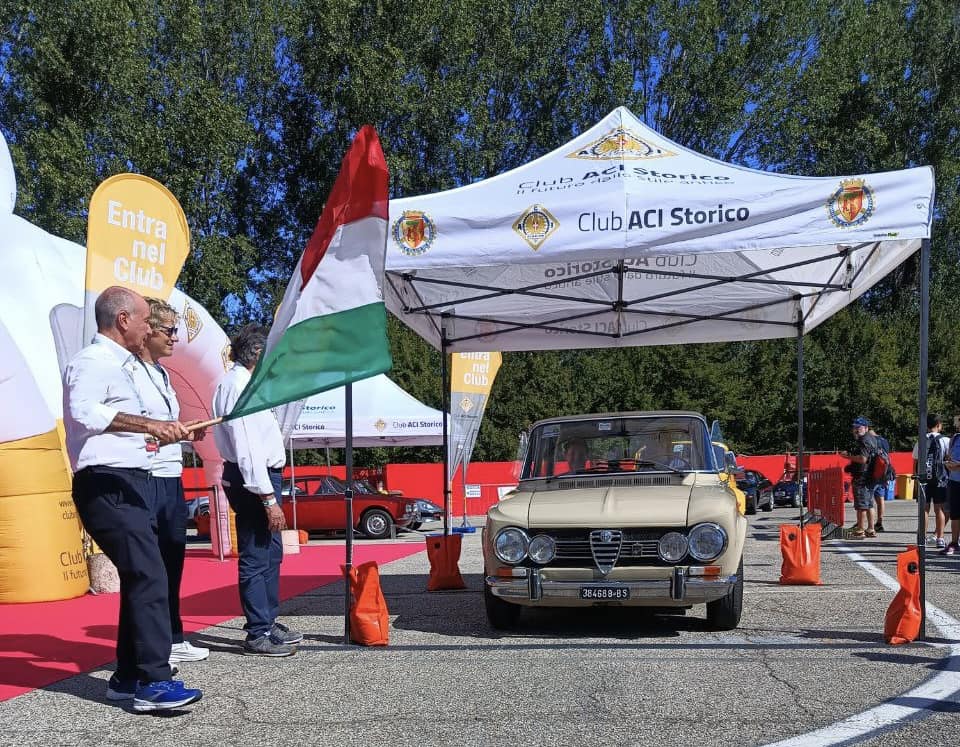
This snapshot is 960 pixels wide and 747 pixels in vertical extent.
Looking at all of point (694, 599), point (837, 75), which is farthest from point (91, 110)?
point (694, 599)

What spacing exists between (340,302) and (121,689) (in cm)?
250

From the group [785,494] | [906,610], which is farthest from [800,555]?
[785,494]

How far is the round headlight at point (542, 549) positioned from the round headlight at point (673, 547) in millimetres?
707

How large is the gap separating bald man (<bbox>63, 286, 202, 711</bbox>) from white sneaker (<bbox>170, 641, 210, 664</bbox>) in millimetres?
1129

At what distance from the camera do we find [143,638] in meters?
4.71

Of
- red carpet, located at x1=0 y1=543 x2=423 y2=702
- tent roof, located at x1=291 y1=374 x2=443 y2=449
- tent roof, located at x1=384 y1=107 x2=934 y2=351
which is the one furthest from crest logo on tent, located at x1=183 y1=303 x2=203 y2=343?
tent roof, located at x1=291 y1=374 x2=443 y2=449

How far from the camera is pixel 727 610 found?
22.4ft

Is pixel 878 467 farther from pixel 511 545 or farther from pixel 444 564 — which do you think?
pixel 511 545

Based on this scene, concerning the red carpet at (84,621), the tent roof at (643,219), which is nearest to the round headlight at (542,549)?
the tent roof at (643,219)

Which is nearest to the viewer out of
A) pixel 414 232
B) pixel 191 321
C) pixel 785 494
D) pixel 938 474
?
pixel 414 232

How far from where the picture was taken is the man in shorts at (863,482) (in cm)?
1473

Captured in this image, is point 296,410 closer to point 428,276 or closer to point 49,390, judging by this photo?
point 49,390

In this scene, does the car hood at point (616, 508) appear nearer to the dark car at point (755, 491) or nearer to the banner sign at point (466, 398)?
the banner sign at point (466, 398)

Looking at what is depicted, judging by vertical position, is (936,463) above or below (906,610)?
above
